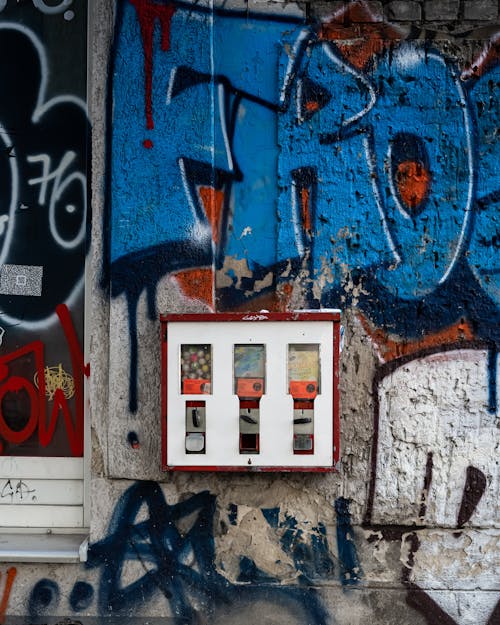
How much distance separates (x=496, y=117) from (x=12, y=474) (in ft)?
9.17

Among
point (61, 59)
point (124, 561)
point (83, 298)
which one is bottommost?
point (124, 561)

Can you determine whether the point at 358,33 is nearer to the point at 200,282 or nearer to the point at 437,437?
the point at 200,282

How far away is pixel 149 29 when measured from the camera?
3.24 m

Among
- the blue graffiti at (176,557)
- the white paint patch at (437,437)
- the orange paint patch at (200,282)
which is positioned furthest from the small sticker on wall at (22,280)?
the white paint patch at (437,437)

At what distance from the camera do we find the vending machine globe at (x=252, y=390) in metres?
3.01

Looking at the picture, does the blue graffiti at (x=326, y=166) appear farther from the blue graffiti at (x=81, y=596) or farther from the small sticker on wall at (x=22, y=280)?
the blue graffiti at (x=81, y=596)

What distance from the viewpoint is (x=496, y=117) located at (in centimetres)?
323

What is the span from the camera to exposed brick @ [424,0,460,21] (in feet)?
10.7

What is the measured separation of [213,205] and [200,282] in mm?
344

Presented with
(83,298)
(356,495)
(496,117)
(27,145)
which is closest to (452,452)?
(356,495)

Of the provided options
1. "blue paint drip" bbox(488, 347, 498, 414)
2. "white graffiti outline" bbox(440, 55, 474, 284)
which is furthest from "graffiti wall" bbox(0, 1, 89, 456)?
"blue paint drip" bbox(488, 347, 498, 414)

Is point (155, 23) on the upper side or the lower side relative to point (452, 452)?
upper

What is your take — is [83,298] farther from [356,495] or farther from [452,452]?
[452,452]

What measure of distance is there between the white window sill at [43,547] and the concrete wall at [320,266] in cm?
23
